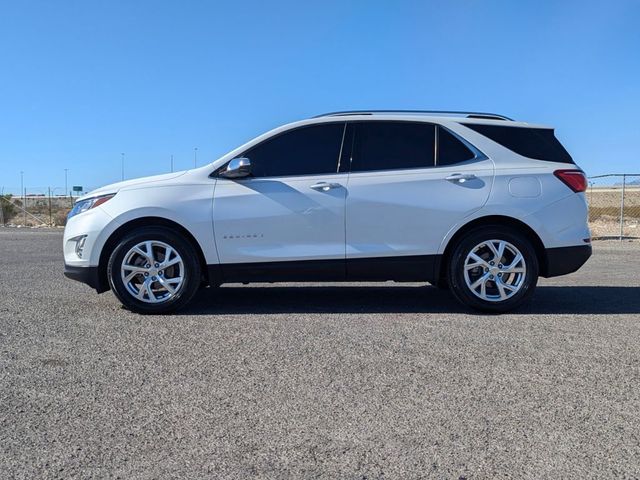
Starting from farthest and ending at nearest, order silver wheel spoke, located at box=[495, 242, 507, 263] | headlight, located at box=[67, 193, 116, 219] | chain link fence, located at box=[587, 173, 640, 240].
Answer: chain link fence, located at box=[587, 173, 640, 240] < headlight, located at box=[67, 193, 116, 219] < silver wheel spoke, located at box=[495, 242, 507, 263]

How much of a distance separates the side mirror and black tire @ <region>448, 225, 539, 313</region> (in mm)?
2129

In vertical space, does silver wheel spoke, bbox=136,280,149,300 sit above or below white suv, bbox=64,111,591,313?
below

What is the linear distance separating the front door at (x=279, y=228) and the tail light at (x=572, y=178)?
2089mm

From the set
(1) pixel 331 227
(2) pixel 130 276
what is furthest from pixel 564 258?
(2) pixel 130 276

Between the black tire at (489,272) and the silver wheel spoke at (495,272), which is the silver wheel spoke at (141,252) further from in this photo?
the silver wheel spoke at (495,272)

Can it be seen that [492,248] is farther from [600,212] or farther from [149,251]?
[600,212]

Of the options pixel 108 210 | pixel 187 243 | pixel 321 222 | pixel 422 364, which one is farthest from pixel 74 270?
pixel 422 364

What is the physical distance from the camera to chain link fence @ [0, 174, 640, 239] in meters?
17.4

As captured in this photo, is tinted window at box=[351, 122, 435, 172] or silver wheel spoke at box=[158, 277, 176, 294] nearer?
silver wheel spoke at box=[158, 277, 176, 294]

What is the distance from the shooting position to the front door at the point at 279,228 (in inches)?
224

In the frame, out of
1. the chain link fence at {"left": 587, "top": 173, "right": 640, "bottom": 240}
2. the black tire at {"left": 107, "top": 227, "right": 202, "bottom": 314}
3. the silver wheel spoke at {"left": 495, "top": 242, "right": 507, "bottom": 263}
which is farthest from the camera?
the chain link fence at {"left": 587, "top": 173, "right": 640, "bottom": 240}

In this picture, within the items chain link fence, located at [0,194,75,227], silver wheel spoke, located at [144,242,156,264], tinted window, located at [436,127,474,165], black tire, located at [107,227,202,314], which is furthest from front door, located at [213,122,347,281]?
chain link fence, located at [0,194,75,227]

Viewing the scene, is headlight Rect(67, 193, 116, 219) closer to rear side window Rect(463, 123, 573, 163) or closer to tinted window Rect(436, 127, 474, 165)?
tinted window Rect(436, 127, 474, 165)

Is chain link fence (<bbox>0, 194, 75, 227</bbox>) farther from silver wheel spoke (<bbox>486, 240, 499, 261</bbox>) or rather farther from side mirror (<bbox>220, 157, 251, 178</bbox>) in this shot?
silver wheel spoke (<bbox>486, 240, 499, 261</bbox>)
